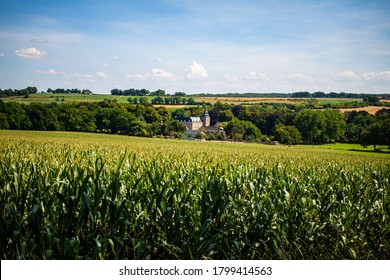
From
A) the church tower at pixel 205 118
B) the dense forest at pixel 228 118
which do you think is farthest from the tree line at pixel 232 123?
the church tower at pixel 205 118

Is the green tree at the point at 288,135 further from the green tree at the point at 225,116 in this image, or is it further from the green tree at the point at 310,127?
the green tree at the point at 225,116

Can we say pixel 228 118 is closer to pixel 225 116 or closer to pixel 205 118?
pixel 225 116

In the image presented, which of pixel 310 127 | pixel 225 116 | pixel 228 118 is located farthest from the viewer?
pixel 225 116

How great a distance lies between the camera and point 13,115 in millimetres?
20219

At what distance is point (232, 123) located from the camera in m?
83.2

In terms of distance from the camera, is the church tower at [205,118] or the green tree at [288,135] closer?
the green tree at [288,135]

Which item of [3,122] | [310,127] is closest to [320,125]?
[310,127]

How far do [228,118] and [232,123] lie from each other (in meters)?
17.9

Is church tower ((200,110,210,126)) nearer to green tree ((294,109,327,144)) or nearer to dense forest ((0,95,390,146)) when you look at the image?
dense forest ((0,95,390,146))

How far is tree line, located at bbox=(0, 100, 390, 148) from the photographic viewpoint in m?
17.3

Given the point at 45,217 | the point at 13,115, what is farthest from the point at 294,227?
the point at 13,115

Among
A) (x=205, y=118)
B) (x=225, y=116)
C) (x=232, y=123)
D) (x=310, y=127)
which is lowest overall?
(x=232, y=123)

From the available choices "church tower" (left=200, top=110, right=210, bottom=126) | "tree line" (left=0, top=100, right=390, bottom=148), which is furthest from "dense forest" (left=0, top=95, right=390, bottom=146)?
"church tower" (left=200, top=110, right=210, bottom=126)

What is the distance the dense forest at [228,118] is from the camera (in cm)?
1738
